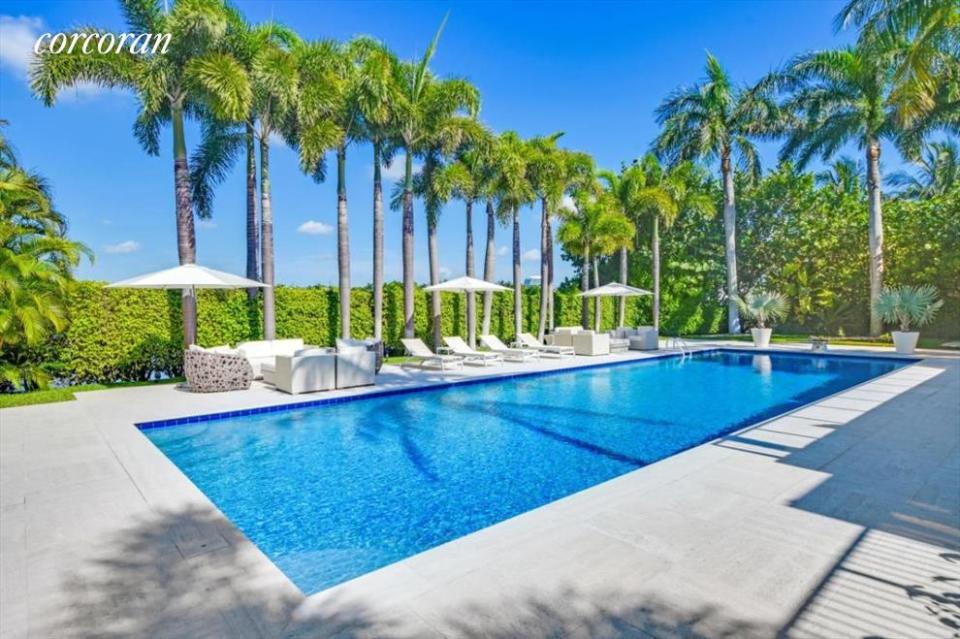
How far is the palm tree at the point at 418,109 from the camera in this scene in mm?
15312

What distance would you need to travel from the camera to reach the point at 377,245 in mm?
15438

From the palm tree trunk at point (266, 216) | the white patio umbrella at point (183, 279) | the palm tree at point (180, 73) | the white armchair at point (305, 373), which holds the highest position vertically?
the palm tree at point (180, 73)

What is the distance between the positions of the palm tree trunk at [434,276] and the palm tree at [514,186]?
8.49 ft

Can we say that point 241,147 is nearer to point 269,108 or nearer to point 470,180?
point 269,108

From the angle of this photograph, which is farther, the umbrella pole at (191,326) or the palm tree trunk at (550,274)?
the palm tree trunk at (550,274)

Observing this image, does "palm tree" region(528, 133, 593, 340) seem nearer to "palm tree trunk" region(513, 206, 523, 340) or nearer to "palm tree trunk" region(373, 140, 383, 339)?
"palm tree trunk" region(513, 206, 523, 340)

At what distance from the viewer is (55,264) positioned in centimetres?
1043

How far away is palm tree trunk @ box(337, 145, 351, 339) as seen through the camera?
14.6 m

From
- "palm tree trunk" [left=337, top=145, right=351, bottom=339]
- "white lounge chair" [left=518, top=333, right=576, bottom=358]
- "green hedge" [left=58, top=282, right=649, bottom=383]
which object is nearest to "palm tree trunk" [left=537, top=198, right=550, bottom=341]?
"white lounge chair" [left=518, top=333, right=576, bottom=358]

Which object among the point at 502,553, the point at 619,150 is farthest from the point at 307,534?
the point at 619,150

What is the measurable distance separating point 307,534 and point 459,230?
16.2 metres

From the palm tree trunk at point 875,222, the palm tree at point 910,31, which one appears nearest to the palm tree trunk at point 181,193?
the palm tree at point 910,31

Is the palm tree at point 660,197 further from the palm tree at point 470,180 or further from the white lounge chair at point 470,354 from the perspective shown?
the white lounge chair at point 470,354

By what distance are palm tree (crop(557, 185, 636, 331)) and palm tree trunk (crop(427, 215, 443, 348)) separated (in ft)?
18.7
